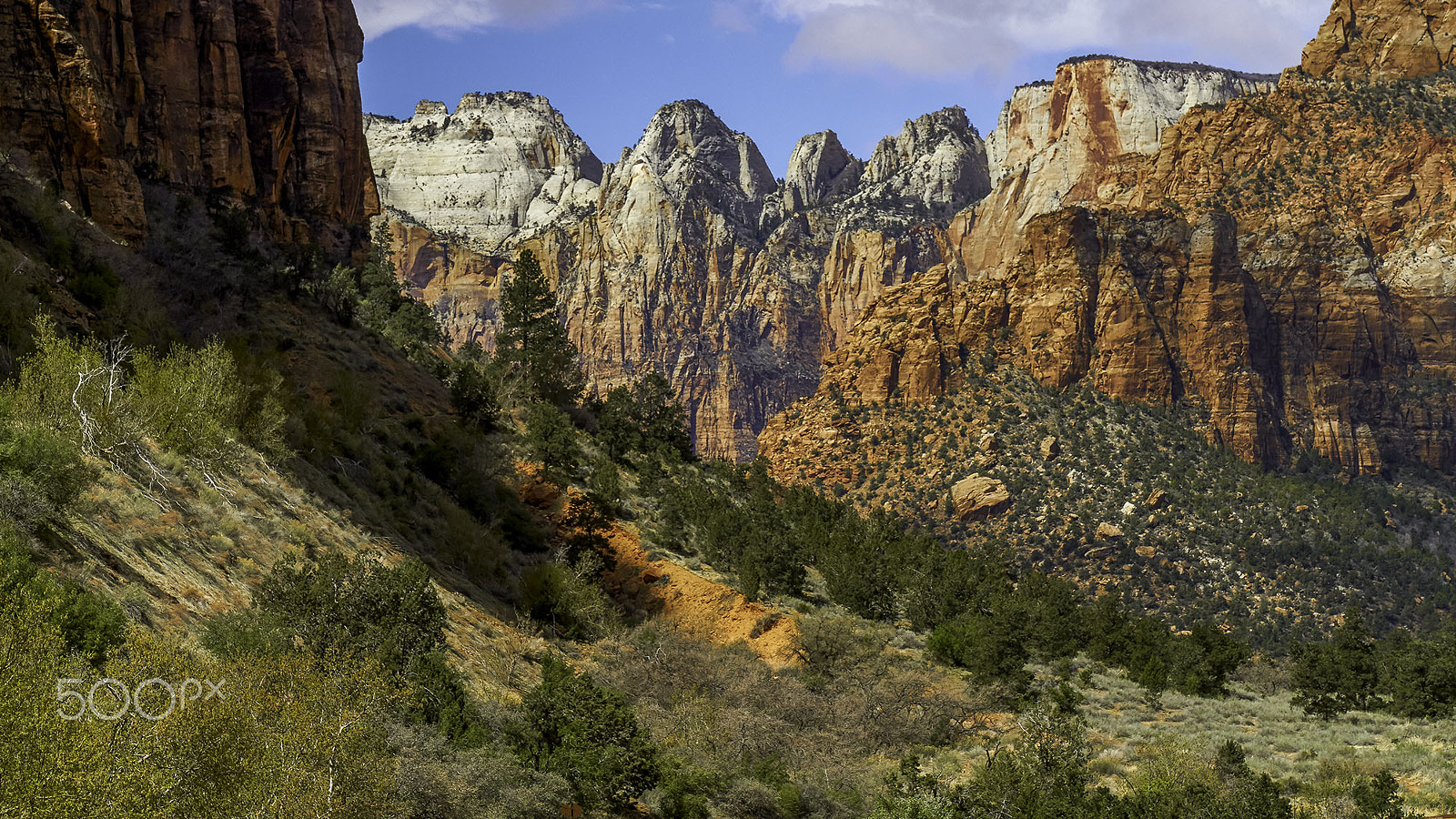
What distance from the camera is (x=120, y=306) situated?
96.2 ft

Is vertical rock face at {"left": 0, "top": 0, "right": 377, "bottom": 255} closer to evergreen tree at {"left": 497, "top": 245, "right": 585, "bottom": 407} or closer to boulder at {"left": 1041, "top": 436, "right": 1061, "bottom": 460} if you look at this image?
evergreen tree at {"left": 497, "top": 245, "right": 585, "bottom": 407}

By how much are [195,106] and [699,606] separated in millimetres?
30751

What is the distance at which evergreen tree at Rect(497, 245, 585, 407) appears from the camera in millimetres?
59469

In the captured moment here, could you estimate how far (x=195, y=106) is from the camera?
153 feet

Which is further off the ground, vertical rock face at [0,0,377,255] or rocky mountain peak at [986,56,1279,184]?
rocky mountain peak at [986,56,1279,184]

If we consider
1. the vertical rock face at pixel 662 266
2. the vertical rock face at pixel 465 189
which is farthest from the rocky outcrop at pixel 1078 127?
the vertical rock face at pixel 465 189

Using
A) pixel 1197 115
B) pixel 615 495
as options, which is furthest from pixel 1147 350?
pixel 615 495

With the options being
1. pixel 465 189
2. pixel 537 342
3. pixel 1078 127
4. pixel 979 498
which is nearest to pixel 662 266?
pixel 465 189

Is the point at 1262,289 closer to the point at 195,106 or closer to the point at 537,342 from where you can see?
the point at 537,342

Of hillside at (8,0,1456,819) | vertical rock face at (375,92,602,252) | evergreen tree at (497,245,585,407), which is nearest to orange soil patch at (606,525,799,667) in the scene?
hillside at (8,0,1456,819)

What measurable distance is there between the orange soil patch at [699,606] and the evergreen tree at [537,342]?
766 inches

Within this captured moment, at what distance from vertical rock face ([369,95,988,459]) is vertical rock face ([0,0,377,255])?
4776 inches

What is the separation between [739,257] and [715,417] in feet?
108

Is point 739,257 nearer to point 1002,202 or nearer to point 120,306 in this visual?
point 1002,202
